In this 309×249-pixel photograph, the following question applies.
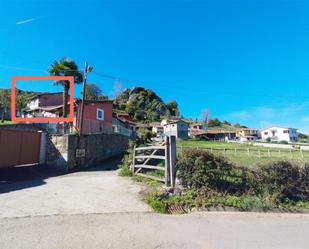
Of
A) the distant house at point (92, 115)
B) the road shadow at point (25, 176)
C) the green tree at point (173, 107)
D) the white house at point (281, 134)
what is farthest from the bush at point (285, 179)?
the green tree at point (173, 107)

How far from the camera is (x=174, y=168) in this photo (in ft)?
23.1

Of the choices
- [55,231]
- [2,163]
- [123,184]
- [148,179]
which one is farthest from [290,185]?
[2,163]

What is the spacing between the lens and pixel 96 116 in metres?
22.9

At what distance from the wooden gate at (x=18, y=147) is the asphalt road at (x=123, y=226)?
471 cm

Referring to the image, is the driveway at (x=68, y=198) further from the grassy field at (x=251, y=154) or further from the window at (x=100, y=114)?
the window at (x=100, y=114)

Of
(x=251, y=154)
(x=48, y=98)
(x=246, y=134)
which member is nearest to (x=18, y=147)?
(x=251, y=154)

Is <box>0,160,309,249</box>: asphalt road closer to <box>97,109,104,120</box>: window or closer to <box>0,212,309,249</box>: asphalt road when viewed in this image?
<box>0,212,309,249</box>: asphalt road

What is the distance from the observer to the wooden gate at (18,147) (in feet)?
34.4

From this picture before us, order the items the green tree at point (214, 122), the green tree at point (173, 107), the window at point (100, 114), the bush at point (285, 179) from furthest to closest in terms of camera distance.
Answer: the green tree at point (214, 122) → the green tree at point (173, 107) → the window at point (100, 114) → the bush at point (285, 179)

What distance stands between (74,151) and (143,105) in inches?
2483

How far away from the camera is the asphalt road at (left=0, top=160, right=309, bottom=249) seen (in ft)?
12.4

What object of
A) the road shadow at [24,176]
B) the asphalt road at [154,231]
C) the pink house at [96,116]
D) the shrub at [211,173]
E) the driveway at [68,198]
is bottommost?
the asphalt road at [154,231]

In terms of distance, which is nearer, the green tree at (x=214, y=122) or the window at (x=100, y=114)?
the window at (x=100, y=114)

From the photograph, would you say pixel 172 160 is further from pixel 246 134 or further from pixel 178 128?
pixel 246 134
